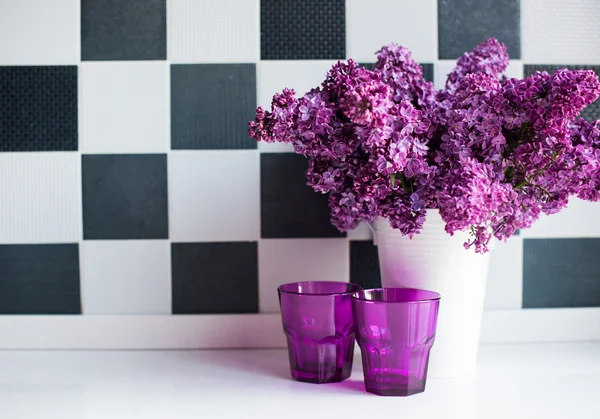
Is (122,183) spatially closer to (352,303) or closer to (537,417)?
(352,303)

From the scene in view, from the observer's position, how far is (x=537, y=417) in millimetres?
720

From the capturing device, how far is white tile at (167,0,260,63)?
1.11m

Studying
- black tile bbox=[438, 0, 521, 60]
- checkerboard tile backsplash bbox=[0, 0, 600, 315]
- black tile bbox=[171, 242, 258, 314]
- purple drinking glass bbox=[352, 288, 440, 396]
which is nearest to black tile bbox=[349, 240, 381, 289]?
checkerboard tile backsplash bbox=[0, 0, 600, 315]

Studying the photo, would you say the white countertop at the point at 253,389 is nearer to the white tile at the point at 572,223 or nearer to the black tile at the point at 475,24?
the white tile at the point at 572,223

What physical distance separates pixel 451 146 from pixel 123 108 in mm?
660

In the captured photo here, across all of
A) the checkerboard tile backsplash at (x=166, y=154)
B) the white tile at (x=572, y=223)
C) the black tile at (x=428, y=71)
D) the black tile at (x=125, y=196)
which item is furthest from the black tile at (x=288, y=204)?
the white tile at (x=572, y=223)

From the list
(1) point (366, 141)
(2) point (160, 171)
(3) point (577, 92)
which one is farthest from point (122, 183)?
(3) point (577, 92)

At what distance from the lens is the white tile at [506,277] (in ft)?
3.73

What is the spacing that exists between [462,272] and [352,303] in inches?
7.3

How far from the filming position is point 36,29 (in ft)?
3.64

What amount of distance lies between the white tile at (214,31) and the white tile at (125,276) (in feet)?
1.25

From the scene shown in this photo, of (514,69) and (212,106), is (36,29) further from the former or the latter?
(514,69)

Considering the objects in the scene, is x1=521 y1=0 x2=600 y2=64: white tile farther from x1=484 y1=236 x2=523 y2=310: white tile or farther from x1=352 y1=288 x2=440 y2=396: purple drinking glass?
x1=352 y1=288 x2=440 y2=396: purple drinking glass

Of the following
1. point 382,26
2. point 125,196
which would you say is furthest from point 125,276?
point 382,26
